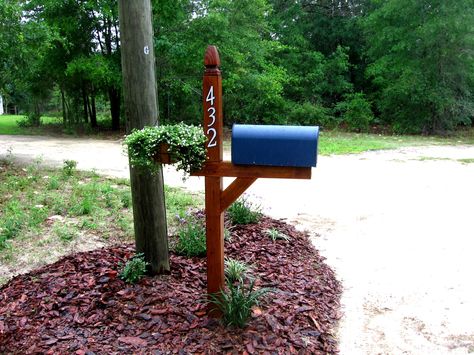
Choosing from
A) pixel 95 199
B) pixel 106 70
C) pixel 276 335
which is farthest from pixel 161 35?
pixel 276 335

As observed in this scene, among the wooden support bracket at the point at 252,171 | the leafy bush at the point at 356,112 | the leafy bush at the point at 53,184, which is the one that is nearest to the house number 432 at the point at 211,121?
the wooden support bracket at the point at 252,171

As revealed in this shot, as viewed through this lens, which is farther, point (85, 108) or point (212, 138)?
point (85, 108)

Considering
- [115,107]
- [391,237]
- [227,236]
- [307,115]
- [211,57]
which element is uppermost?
[211,57]

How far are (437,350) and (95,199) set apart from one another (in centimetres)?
416

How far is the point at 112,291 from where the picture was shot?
123 inches

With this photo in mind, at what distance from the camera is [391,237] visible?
4863mm

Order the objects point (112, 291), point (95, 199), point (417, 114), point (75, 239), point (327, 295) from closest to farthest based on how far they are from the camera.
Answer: point (112, 291), point (327, 295), point (75, 239), point (95, 199), point (417, 114)

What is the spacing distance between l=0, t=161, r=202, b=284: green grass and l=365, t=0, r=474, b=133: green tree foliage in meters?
12.9

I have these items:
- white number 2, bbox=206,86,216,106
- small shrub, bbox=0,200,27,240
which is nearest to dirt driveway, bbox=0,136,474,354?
white number 2, bbox=206,86,216,106

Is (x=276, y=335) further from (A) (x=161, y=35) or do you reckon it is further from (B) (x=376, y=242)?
(A) (x=161, y=35)

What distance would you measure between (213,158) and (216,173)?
0.09 meters

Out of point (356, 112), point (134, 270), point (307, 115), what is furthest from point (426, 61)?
point (134, 270)

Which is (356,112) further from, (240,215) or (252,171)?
(252,171)

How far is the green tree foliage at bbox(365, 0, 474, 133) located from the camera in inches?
605
